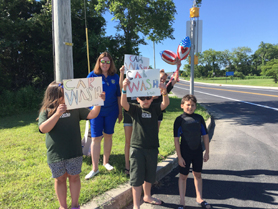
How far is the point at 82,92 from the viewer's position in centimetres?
235

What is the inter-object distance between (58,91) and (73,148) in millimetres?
675

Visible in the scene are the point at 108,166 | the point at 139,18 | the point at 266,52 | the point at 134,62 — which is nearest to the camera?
the point at 134,62

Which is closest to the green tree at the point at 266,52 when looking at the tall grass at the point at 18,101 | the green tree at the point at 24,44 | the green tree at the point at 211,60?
the green tree at the point at 211,60

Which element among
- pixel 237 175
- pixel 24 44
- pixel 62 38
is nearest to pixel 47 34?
pixel 24 44

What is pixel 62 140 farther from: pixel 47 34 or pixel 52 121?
pixel 47 34

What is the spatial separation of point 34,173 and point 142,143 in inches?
82.6

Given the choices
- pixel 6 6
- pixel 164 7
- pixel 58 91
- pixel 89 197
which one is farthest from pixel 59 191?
pixel 164 7

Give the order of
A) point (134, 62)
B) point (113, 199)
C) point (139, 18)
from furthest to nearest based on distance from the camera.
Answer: point (139, 18) < point (134, 62) < point (113, 199)


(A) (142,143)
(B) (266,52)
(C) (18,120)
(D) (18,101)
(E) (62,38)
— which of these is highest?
(B) (266,52)

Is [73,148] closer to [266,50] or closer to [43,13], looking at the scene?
[43,13]

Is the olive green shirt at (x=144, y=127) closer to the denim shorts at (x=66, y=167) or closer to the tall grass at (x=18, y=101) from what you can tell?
the denim shorts at (x=66, y=167)

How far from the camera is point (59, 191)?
234 cm

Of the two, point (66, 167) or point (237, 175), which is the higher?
point (66, 167)

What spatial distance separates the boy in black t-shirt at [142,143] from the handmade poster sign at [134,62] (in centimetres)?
78
